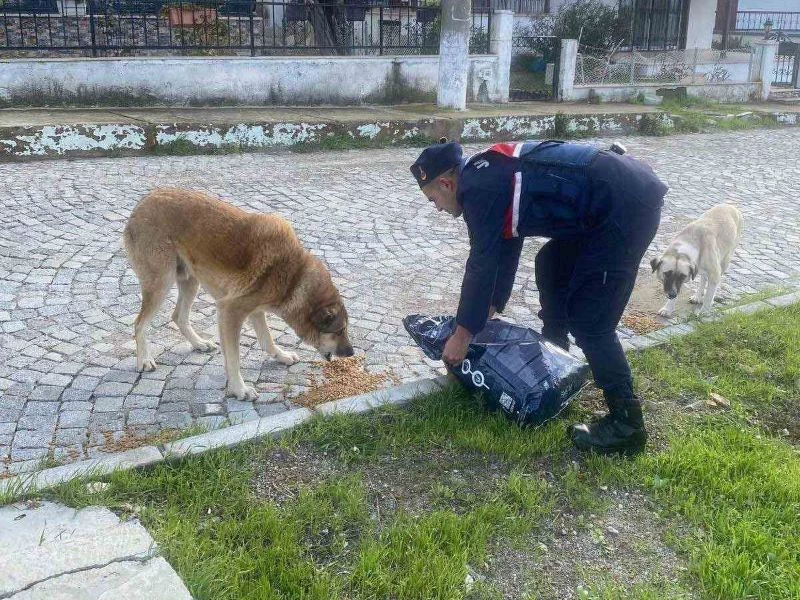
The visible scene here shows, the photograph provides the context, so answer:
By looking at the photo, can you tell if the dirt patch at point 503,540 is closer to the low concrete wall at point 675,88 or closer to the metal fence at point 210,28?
the metal fence at point 210,28

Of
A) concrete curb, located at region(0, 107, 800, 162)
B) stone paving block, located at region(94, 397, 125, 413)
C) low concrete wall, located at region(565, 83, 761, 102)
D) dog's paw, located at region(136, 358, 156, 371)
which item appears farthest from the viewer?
low concrete wall, located at region(565, 83, 761, 102)

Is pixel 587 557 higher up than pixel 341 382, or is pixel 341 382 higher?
pixel 341 382

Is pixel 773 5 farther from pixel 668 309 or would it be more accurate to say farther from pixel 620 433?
pixel 620 433

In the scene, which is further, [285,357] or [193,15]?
[193,15]

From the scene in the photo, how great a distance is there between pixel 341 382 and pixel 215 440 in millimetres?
1086

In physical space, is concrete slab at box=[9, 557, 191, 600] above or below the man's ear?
below

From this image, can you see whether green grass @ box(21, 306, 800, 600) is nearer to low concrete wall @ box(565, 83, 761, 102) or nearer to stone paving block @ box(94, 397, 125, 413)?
stone paving block @ box(94, 397, 125, 413)

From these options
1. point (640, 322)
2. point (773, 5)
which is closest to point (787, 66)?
point (773, 5)

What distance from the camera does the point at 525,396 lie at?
4.11m

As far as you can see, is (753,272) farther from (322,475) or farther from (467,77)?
(467,77)

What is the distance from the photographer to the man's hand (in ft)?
12.5

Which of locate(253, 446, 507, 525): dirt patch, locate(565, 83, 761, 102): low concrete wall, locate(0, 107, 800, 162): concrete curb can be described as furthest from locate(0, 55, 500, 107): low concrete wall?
locate(253, 446, 507, 525): dirt patch

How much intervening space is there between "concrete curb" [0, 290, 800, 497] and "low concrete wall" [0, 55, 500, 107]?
32.2ft

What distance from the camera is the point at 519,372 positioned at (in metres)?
4.16
